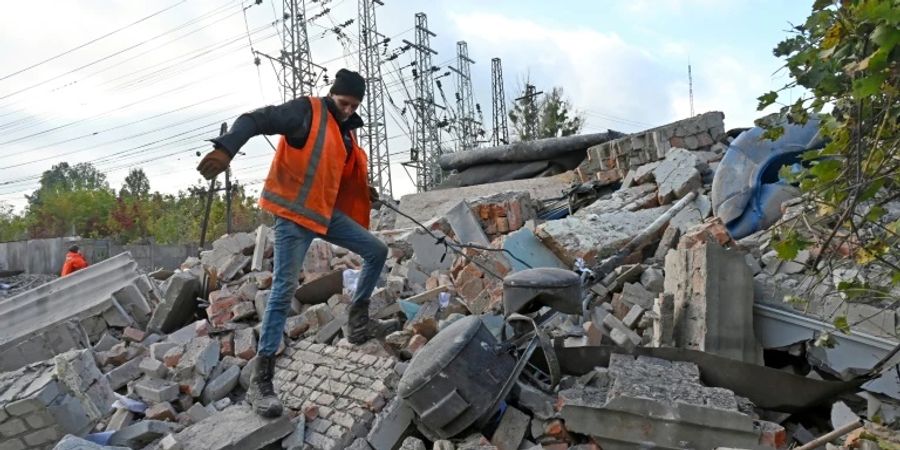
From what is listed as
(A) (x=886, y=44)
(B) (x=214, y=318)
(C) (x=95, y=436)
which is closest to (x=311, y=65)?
(B) (x=214, y=318)

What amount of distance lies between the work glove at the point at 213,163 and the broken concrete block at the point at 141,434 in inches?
60.6

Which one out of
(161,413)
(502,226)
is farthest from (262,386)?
(502,226)

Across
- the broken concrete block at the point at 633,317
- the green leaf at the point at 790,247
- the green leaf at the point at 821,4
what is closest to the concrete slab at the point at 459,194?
the broken concrete block at the point at 633,317

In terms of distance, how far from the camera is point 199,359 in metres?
4.29

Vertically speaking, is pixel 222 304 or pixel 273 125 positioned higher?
pixel 273 125

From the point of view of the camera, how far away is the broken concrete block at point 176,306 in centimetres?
532

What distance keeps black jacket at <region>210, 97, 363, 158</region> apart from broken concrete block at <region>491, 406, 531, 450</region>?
1671mm

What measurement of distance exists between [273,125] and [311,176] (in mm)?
313

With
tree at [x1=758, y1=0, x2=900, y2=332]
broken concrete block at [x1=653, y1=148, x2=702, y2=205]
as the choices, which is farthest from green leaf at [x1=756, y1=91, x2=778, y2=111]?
broken concrete block at [x1=653, y1=148, x2=702, y2=205]

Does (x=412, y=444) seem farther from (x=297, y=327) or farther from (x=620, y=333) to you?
(x=297, y=327)

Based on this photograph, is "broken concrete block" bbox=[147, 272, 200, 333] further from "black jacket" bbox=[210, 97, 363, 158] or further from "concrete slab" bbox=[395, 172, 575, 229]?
"concrete slab" bbox=[395, 172, 575, 229]

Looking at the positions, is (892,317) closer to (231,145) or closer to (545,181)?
(231,145)

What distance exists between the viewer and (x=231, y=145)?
10.3 feet

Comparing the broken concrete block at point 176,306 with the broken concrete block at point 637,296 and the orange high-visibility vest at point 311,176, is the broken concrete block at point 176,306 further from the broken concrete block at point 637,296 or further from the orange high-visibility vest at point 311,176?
the broken concrete block at point 637,296
